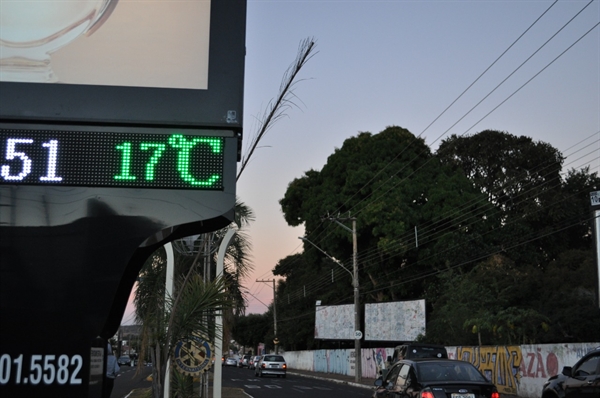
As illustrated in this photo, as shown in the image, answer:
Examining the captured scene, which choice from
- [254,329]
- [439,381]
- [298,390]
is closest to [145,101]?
[439,381]

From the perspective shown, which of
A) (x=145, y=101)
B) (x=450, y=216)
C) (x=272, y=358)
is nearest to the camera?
(x=145, y=101)

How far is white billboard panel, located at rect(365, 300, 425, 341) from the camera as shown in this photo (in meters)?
38.9

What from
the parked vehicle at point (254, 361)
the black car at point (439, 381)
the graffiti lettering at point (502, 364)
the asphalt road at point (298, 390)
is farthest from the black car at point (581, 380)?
the parked vehicle at point (254, 361)

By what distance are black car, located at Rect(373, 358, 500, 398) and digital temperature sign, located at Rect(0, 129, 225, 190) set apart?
7657mm

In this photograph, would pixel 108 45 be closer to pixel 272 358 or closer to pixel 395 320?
pixel 395 320

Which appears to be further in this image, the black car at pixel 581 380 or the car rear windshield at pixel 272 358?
the car rear windshield at pixel 272 358

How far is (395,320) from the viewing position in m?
41.3

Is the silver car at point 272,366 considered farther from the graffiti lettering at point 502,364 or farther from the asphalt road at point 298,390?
the graffiti lettering at point 502,364

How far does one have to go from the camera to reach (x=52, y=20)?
5457mm

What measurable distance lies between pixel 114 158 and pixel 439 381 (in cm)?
824

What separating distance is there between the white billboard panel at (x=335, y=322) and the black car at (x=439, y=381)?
35.9 meters

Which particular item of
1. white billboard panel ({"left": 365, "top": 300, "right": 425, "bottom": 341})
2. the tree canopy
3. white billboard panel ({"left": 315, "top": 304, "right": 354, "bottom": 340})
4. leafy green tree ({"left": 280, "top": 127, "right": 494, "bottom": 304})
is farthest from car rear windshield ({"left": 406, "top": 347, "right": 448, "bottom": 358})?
white billboard panel ({"left": 315, "top": 304, "right": 354, "bottom": 340})

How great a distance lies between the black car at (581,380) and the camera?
11798mm

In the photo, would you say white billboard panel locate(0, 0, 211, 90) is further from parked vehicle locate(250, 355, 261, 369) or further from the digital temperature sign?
parked vehicle locate(250, 355, 261, 369)
